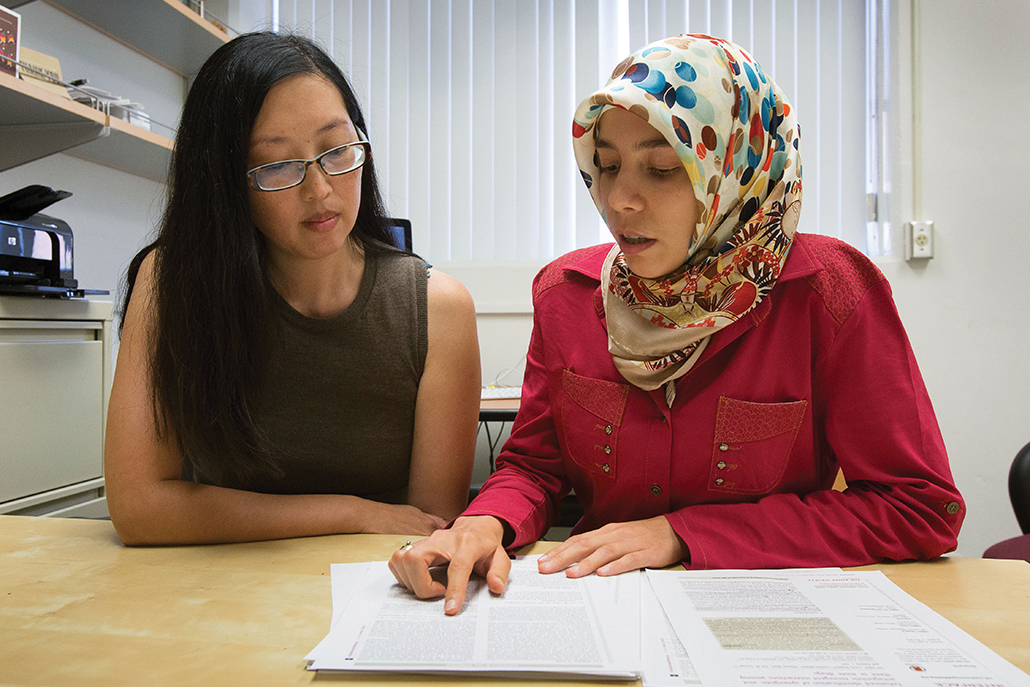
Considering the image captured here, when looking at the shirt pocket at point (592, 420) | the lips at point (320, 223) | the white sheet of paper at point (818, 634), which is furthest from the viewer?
the lips at point (320, 223)

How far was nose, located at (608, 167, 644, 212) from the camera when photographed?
2.74ft

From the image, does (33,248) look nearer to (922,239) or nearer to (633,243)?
(633,243)

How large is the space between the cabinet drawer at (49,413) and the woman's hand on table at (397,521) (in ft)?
3.84

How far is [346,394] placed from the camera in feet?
3.65

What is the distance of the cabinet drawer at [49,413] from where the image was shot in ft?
5.18

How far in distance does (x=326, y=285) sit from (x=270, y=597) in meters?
0.61

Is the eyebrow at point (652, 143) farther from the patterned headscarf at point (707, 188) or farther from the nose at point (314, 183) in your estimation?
the nose at point (314, 183)

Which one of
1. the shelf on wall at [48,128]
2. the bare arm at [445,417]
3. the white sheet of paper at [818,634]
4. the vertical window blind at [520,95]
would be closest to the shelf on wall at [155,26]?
the shelf on wall at [48,128]

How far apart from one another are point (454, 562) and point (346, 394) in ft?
1.65

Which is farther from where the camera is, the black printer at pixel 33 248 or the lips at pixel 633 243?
the black printer at pixel 33 248

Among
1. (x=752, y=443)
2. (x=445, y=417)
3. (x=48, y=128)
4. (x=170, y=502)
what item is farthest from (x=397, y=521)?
(x=48, y=128)

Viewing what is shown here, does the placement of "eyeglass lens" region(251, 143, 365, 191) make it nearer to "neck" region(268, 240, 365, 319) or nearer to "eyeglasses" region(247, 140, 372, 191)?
"eyeglasses" region(247, 140, 372, 191)

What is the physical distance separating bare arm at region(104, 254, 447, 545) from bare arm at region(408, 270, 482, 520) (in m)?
0.10

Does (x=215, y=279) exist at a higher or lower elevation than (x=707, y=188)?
lower
